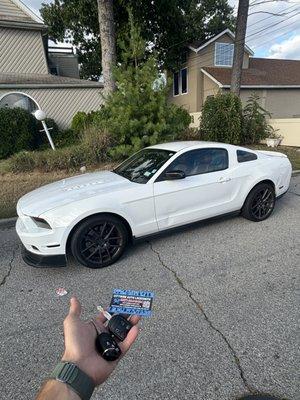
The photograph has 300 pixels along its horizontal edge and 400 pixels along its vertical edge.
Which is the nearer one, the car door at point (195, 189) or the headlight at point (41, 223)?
the headlight at point (41, 223)

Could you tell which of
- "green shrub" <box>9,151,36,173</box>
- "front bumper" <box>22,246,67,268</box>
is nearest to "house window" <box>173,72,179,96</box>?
"green shrub" <box>9,151,36,173</box>

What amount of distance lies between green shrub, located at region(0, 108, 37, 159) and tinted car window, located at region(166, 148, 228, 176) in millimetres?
8935

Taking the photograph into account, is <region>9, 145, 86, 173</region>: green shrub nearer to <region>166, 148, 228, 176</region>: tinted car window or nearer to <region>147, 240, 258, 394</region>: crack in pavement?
<region>166, 148, 228, 176</region>: tinted car window

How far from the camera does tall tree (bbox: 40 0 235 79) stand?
16.3 metres

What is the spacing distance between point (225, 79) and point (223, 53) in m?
3.90

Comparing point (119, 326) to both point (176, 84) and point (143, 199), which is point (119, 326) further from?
point (176, 84)

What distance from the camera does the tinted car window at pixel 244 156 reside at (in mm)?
4672

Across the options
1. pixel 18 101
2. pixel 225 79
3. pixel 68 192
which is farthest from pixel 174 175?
pixel 225 79

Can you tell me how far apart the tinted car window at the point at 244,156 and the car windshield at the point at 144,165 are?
118 cm

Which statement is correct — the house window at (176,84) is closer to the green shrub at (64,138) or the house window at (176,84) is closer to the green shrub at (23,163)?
the green shrub at (64,138)

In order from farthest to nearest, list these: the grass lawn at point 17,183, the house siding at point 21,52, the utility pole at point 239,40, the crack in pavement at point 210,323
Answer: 1. the house siding at point 21,52
2. the utility pole at point 239,40
3. the grass lawn at point 17,183
4. the crack in pavement at point 210,323

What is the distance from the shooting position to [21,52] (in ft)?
48.4

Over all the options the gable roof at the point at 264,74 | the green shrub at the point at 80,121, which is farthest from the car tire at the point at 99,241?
the gable roof at the point at 264,74

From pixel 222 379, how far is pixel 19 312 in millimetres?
1991
